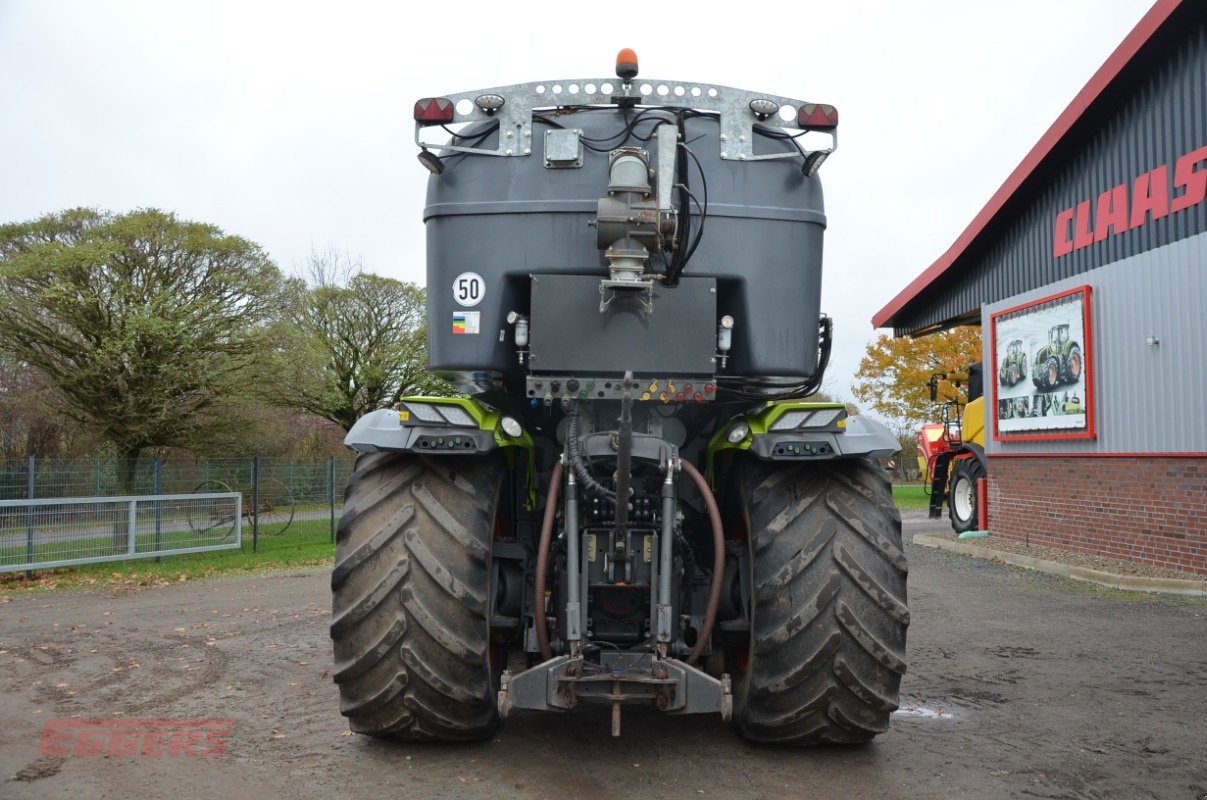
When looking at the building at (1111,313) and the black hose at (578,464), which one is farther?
the building at (1111,313)

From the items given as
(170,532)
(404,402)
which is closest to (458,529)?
(404,402)

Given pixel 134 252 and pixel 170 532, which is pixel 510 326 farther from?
pixel 134 252

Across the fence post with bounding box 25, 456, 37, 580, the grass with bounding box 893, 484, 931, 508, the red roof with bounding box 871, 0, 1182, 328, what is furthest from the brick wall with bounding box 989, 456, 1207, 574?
the fence post with bounding box 25, 456, 37, 580

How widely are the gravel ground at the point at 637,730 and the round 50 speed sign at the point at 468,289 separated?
6.74 feet

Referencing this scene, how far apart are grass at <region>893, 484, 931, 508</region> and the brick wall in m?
9.89

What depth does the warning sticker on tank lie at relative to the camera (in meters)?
4.66

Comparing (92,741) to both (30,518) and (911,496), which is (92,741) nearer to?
(30,518)

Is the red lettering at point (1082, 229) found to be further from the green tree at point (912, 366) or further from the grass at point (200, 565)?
the green tree at point (912, 366)

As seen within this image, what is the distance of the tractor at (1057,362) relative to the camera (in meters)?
13.5

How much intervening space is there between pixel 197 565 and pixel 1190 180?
44.6 feet

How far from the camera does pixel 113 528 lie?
45.8 feet

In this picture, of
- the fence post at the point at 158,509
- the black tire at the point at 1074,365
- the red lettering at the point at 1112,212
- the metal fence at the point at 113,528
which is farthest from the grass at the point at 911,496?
the fence post at the point at 158,509

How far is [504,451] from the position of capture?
496 centimetres

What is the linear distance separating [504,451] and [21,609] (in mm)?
7848
